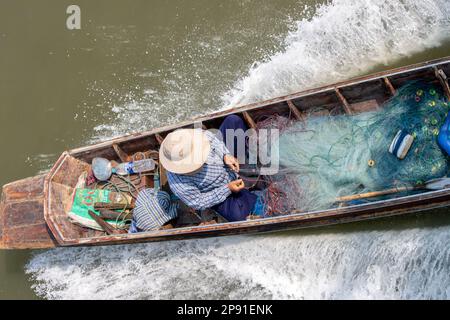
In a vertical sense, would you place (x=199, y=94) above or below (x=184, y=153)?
above

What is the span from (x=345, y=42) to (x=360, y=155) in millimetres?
→ 2795

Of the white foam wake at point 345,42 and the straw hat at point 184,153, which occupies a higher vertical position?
the white foam wake at point 345,42

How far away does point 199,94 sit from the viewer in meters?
8.23

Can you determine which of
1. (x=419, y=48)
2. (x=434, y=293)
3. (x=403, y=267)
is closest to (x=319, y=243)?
(x=403, y=267)

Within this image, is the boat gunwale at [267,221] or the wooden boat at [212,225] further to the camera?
the wooden boat at [212,225]

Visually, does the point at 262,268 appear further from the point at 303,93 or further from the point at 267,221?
the point at 303,93

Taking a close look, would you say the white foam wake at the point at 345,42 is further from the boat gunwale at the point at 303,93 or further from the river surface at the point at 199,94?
the boat gunwale at the point at 303,93

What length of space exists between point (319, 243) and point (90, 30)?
21.4ft

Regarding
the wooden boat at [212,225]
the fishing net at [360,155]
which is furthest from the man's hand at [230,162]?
the wooden boat at [212,225]

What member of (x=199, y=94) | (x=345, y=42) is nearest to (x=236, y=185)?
(x=199, y=94)

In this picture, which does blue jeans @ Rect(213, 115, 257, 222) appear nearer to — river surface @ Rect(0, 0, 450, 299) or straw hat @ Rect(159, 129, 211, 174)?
straw hat @ Rect(159, 129, 211, 174)

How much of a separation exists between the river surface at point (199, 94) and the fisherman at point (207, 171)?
1.48 m

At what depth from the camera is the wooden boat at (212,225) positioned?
5.73 metres

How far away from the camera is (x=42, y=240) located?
675 cm
